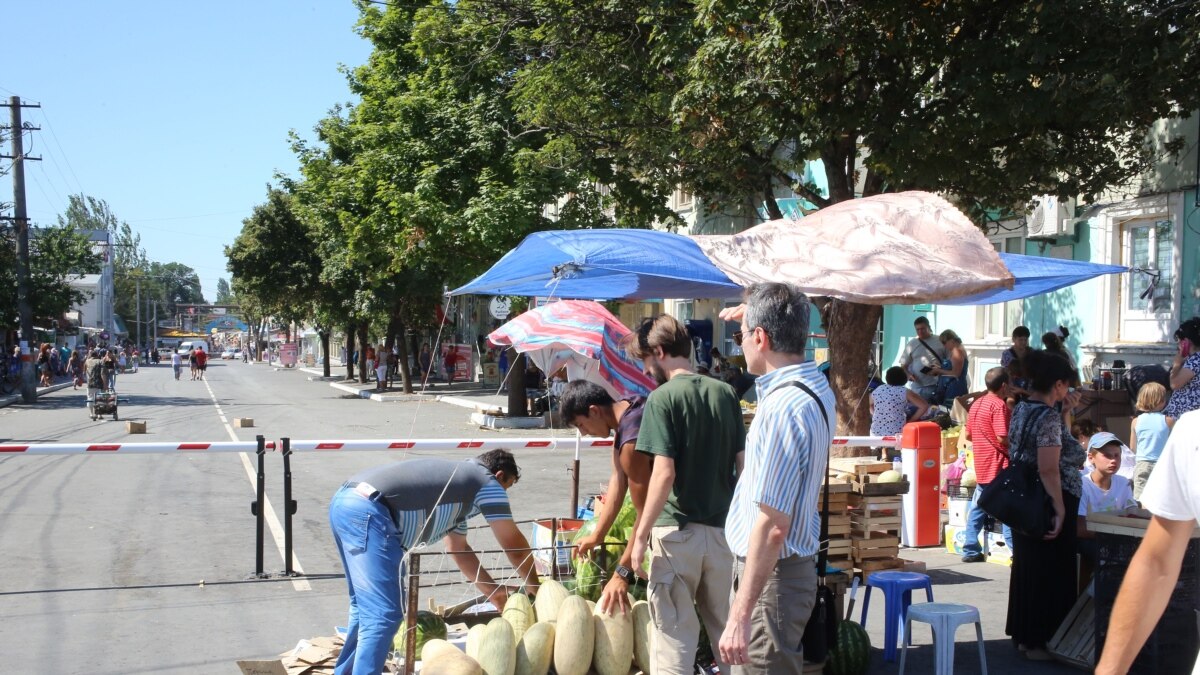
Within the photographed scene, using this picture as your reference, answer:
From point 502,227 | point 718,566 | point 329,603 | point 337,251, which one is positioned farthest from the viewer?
point 337,251

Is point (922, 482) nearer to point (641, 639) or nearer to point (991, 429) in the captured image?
point (991, 429)

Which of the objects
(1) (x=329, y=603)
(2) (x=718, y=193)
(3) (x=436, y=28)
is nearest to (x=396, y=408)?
(3) (x=436, y=28)

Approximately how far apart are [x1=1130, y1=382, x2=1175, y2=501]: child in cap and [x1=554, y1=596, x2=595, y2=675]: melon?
17.6 feet

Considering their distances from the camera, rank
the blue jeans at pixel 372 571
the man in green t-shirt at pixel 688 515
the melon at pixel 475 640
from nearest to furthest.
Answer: the man in green t-shirt at pixel 688 515
the blue jeans at pixel 372 571
the melon at pixel 475 640

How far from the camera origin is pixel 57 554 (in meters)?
9.54

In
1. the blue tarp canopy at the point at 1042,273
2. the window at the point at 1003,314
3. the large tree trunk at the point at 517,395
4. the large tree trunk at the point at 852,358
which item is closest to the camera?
the blue tarp canopy at the point at 1042,273

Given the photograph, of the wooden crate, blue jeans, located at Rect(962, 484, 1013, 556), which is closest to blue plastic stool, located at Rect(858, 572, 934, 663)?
the wooden crate

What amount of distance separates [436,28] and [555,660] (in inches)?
563

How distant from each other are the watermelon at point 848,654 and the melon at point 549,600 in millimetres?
1559

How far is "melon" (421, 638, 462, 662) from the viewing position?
5.21 m

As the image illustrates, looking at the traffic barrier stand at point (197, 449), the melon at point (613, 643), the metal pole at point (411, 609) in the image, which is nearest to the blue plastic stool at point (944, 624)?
the melon at point (613, 643)

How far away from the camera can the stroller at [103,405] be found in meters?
26.0

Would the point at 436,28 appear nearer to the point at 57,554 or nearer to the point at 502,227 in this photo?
the point at 502,227

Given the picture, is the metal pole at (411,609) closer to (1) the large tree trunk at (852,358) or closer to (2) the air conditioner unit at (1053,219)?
(1) the large tree trunk at (852,358)
